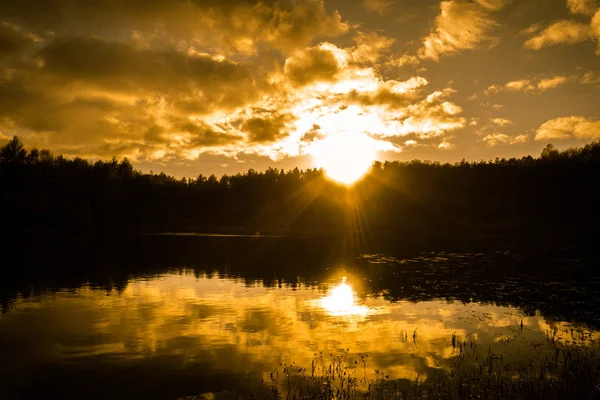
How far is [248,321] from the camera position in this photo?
1131 inches

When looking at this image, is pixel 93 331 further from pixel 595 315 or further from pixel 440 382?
Answer: pixel 595 315

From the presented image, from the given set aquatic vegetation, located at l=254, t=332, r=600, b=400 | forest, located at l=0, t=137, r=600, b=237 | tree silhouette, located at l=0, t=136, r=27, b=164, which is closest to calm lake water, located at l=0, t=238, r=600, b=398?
aquatic vegetation, located at l=254, t=332, r=600, b=400

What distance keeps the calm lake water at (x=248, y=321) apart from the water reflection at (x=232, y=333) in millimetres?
96

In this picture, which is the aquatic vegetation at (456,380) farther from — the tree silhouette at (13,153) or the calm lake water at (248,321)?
the tree silhouette at (13,153)

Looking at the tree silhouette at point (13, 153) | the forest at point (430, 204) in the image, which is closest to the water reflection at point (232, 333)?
the forest at point (430, 204)

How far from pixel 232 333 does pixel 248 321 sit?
3.23 meters

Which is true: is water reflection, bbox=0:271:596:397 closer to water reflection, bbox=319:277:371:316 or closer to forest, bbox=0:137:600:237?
water reflection, bbox=319:277:371:316

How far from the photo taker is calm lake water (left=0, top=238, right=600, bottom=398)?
61.8ft

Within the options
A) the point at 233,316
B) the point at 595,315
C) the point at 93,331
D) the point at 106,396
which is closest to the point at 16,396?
the point at 106,396

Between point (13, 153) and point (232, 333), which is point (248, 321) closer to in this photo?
point (232, 333)

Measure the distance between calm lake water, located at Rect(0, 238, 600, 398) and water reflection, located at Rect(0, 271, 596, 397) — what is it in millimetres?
96

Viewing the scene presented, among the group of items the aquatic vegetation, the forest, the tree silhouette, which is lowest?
the aquatic vegetation

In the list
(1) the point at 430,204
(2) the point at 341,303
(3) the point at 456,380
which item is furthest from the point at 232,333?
(1) the point at 430,204

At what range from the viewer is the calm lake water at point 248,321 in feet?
61.8
